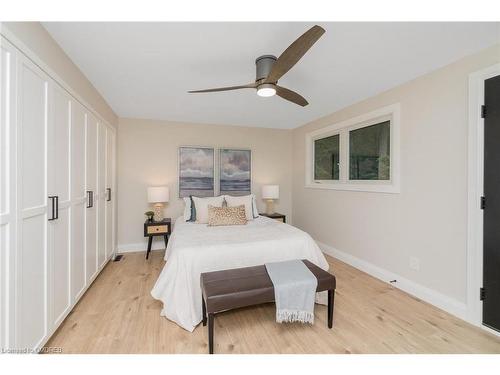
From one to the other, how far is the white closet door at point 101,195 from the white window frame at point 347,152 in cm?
333

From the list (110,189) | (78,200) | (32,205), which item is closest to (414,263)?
(32,205)

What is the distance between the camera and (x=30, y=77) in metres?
1.39

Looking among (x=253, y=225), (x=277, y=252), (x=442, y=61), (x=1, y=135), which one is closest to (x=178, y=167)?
(x=253, y=225)

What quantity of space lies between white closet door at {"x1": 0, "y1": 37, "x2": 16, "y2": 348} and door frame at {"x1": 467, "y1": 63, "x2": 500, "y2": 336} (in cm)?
332

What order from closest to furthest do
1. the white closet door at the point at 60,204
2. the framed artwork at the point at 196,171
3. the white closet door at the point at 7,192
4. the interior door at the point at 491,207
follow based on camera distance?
the white closet door at the point at 7,192 < the white closet door at the point at 60,204 < the interior door at the point at 491,207 < the framed artwork at the point at 196,171

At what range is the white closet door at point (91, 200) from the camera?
7.77 feet

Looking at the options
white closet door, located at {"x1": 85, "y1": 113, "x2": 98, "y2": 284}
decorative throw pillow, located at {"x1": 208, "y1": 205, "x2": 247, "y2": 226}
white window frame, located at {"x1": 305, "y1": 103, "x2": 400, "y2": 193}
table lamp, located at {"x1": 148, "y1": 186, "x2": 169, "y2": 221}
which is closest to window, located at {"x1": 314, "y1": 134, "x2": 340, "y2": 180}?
white window frame, located at {"x1": 305, "y1": 103, "x2": 400, "y2": 193}

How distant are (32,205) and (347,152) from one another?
356cm

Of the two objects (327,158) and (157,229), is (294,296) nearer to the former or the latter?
(157,229)

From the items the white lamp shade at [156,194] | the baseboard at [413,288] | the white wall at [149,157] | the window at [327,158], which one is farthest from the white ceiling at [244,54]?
the baseboard at [413,288]

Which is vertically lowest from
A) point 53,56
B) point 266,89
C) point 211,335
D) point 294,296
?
point 211,335

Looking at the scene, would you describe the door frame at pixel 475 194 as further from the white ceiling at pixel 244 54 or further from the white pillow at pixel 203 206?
the white pillow at pixel 203 206

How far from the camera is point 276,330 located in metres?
1.80
